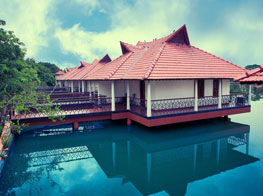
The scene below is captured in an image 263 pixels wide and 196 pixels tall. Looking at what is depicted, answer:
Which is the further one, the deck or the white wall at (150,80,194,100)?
the white wall at (150,80,194,100)

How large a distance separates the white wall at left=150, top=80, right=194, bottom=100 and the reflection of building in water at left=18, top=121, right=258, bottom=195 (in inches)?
94.9

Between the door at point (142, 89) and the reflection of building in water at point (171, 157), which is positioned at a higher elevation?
the door at point (142, 89)

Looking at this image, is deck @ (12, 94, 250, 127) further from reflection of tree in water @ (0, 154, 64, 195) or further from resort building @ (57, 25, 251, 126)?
reflection of tree in water @ (0, 154, 64, 195)

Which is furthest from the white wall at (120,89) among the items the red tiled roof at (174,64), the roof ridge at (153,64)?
the roof ridge at (153,64)

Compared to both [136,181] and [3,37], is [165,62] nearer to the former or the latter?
[136,181]

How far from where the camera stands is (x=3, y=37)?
1033 centimetres

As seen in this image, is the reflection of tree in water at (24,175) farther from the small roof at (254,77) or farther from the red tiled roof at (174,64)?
the small roof at (254,77)

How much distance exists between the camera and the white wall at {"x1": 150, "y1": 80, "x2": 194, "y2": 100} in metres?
12.8

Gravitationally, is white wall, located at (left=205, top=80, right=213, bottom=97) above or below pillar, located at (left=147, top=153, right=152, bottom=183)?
Result: above

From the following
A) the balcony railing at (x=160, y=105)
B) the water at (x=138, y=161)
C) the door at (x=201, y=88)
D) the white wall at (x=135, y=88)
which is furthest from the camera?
the white wall at (x=135, y=88)

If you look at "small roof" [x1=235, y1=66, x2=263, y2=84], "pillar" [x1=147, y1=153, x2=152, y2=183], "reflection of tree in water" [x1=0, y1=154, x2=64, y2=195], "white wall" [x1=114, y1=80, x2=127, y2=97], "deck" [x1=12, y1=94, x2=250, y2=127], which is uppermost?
"small roof" [x1=235, y1=66, x2=263, y2=84]

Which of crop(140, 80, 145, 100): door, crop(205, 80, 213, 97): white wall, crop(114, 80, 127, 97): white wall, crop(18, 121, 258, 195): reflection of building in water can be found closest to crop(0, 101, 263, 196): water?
crop(18, 121, 258, 195): reflection of building in water

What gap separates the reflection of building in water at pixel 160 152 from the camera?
7.10 metres

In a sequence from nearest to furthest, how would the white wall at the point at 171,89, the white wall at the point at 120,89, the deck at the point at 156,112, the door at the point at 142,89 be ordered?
1. the deck at the point at 156,112
2. the white wall at the point at 171,89
3. the door at the point at 142,89
4. the white wall at the point at 120,89
